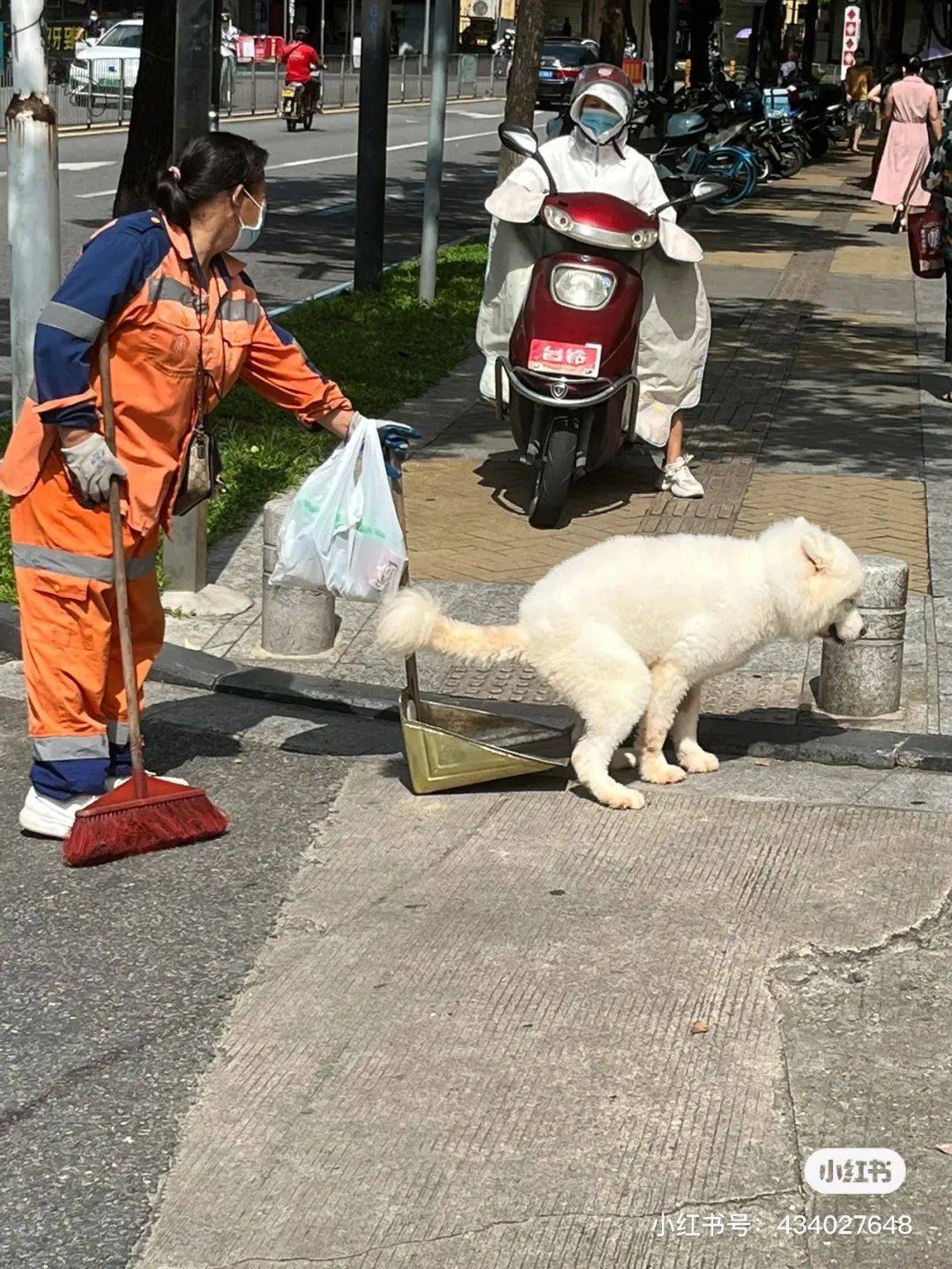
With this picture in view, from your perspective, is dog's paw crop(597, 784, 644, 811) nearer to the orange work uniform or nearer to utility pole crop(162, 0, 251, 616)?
the orange work uniform

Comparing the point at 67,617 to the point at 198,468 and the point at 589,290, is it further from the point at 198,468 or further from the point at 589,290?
the point at 589,290

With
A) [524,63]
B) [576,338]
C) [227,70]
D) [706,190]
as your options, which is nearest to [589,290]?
[576,338]

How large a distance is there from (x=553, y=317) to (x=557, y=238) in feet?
1.76

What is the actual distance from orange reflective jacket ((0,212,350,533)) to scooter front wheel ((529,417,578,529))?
3198 mm

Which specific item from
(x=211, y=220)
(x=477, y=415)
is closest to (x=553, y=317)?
(x=477, y=415)

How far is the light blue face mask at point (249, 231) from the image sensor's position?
515 cm

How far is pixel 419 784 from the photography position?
18.4 feet

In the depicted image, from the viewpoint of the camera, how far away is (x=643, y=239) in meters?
8.43

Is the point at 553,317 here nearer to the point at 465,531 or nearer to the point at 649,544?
the point at 465,531

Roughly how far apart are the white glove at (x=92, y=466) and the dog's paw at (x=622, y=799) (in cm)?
171

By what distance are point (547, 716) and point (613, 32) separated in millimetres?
21526

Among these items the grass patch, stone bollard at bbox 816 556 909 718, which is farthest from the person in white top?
stone bollard at bbox 816 556 909 718

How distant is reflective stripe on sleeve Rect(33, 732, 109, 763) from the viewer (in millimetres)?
5230

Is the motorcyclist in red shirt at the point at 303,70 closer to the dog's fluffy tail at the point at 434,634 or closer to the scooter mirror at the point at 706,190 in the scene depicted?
the scooter mirror at the point at 706,190
